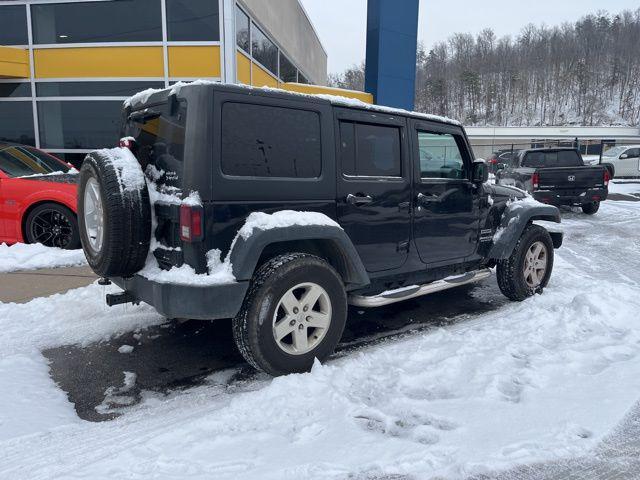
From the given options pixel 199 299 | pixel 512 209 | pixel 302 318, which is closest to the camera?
pixel 199 299

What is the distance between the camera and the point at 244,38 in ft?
40.5

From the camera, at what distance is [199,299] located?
300 centimetres

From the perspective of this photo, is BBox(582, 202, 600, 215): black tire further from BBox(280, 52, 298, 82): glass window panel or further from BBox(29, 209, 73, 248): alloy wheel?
BBox(29, 209, 73, 248): alloy wheel

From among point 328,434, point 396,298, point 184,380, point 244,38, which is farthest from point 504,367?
point 244,38

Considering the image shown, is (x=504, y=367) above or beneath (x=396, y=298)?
beneath

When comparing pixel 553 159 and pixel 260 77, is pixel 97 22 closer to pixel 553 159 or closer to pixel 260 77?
pixel 260 77

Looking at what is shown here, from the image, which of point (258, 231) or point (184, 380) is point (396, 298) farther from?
point (184, 380)

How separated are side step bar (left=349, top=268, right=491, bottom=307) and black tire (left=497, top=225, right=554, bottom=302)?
0.20 metres

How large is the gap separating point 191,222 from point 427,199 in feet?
7.21

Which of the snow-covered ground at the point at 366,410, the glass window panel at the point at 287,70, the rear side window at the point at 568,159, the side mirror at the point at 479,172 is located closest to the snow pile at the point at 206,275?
the snow-covered ground at the point at 366,410

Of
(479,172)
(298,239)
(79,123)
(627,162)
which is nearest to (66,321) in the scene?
(298,239)

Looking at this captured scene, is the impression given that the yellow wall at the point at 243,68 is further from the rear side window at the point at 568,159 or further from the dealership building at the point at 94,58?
the rear side window at the point at 568,159

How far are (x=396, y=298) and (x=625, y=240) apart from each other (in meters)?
7.03

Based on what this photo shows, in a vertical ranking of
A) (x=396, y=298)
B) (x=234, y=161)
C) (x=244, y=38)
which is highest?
(x=244, y=38)
